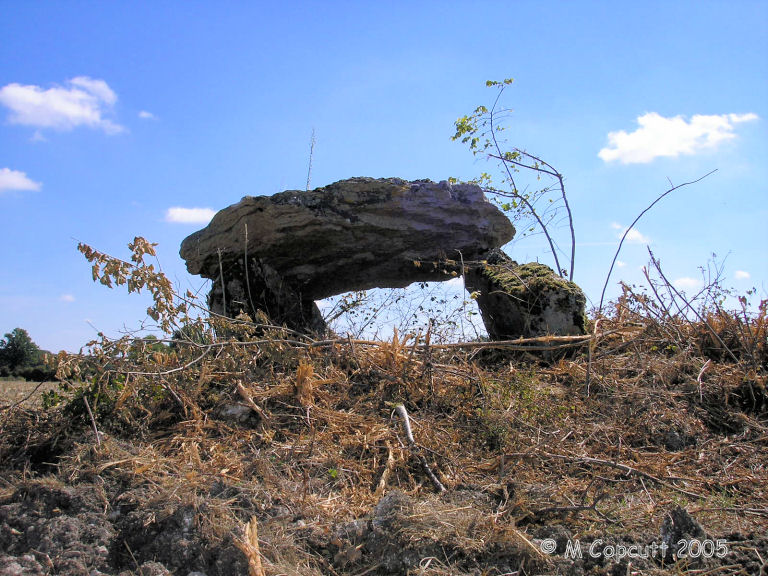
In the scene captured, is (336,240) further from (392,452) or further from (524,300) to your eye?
(392,452)

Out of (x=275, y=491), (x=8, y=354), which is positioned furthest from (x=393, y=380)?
(x=8, y=354)

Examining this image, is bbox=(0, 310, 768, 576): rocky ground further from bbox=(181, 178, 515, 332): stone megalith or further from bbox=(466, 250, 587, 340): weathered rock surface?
bbox=(181, 178, 515, 332): stone megalith

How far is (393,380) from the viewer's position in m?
4.57

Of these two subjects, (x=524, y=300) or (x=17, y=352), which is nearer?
(x=524, y=300)

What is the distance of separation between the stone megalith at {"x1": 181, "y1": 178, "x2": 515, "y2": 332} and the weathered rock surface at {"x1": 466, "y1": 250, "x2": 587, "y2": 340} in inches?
11.1

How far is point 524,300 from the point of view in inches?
230

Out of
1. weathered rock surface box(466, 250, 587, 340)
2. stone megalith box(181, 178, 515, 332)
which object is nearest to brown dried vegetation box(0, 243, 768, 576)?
weathered rock surface box(466, 250, 587, 340)

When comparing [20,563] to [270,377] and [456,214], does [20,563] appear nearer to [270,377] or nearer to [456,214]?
[270,377]

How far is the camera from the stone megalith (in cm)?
582

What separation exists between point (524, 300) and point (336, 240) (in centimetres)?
194

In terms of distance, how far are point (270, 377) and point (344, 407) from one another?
0.69 m

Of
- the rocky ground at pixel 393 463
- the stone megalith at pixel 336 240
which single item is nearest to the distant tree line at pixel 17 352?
the stone megalith at pixel 336 240

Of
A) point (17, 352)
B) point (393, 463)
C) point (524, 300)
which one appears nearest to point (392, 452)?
Result: point (393, 463)

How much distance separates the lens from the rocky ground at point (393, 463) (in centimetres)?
257
